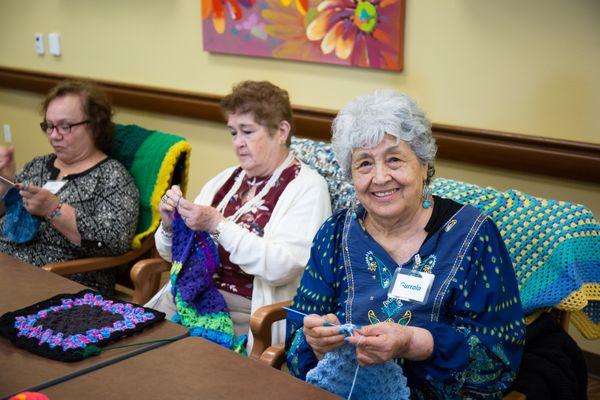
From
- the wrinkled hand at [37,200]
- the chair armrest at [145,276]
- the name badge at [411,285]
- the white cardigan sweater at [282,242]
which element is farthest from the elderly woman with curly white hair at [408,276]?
the wrinkled hand at [37,200]

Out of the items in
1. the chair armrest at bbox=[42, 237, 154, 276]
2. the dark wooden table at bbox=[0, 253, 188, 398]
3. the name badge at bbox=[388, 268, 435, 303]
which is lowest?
the chair armrest at bbox=[42, 237, 154, 276]

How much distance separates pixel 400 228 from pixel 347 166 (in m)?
0.23

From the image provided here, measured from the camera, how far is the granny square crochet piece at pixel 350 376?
1885mm

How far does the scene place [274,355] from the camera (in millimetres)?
2236

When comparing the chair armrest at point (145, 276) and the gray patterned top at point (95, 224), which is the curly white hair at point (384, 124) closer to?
the chair armrest at point (145, 276)

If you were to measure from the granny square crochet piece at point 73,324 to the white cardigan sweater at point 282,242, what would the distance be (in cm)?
54

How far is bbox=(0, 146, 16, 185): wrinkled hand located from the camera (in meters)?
3.07

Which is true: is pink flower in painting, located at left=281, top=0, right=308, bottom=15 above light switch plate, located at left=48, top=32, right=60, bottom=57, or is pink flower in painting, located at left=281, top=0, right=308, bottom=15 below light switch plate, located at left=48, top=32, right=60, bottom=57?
above

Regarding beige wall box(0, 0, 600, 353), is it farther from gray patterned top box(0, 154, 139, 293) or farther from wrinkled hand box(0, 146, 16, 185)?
wrinkled hand box(0, 146, 16, 185)

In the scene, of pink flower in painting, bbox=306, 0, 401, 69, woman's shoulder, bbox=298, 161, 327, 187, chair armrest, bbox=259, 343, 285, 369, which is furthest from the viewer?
pink flower in painting, bbox=306, 0, 401, 69

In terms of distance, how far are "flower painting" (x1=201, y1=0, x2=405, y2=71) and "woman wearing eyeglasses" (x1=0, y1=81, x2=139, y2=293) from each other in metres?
1.01

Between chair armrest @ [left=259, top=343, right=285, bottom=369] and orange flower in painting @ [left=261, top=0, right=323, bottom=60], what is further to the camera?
orange flower in painting @ [left=261, top=0, right=323, bottom=60]

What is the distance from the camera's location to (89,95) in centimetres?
325

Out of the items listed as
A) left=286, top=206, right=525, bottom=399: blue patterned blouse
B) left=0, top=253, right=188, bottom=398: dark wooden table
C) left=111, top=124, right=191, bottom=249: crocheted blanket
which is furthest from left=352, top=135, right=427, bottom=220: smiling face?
left=111, top=124, right=191, bottom=249: crocheted blanket
